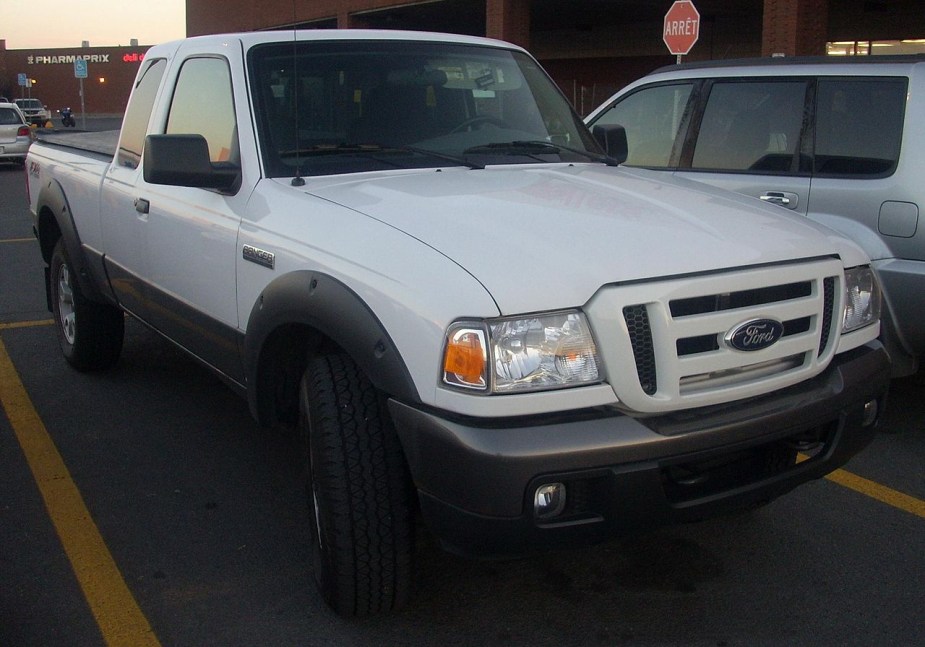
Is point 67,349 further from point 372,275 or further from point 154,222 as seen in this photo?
point 372,275

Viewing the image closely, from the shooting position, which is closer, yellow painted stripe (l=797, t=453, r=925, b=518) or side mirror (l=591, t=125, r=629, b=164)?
yellow painted stripe (l=797, t=453, r=925, b=518)

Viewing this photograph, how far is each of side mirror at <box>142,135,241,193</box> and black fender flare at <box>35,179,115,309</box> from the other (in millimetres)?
1752

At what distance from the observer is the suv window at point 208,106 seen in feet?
12.7

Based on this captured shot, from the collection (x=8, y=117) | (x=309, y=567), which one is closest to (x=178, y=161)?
(x=309, y=567)

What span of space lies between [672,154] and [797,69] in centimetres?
86

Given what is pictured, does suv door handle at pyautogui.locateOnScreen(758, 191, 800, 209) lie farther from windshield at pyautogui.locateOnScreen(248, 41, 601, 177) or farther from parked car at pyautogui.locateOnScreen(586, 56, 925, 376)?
windshield at pyautogui.locateOnScreen(248, 41, 601, 177)

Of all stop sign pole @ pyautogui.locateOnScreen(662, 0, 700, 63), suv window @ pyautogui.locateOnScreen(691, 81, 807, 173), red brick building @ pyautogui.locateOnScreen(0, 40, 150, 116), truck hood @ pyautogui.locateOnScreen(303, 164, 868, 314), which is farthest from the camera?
red brick building @ pyautogui.locateOnScreen(0, 40, 150, 116)

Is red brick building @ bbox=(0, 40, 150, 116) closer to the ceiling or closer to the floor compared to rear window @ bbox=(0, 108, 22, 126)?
closer to the ceiling

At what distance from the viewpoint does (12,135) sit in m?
24.0

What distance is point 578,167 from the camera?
4.01 metres

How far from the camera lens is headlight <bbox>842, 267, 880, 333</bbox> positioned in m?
3.22

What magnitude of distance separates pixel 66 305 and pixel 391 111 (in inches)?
120

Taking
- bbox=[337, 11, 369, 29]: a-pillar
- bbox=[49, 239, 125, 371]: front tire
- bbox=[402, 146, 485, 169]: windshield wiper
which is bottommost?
bbox=[49, 239, 125, 371]: front tire

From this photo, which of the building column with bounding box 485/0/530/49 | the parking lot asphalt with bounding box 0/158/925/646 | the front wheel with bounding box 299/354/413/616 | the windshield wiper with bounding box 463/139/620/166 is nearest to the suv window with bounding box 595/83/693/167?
the windshield wiper with bounding box 463/139/620/166
